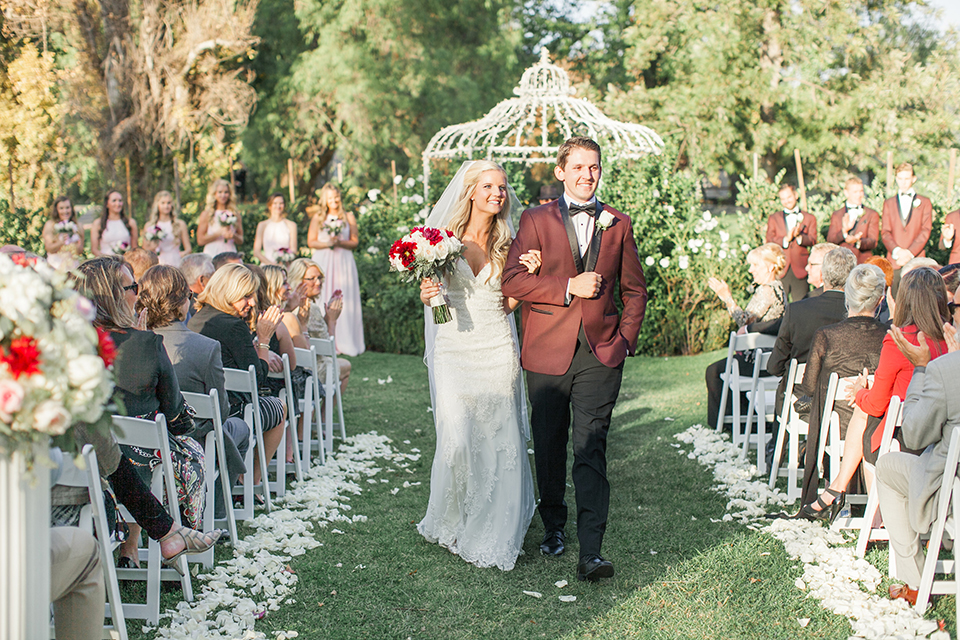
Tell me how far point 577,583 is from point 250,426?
2.24m

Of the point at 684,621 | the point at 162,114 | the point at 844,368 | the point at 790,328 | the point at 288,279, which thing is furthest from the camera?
the point at 162,114

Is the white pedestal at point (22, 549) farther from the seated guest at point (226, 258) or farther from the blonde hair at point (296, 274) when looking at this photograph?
the blonde hair at point (296, 274)

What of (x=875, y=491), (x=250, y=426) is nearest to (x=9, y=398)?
(x=250, y=426)

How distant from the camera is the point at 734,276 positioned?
11.7 metres

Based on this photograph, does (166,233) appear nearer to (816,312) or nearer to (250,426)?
(250,426)

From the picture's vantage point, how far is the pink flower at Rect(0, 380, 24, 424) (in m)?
2.12

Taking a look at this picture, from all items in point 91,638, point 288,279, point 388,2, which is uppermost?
point 388,2

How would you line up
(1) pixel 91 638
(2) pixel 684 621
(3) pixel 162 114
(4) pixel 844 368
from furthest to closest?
(3) pixel 162 114, (4) pixel 844 368, (2) pixel 684 621, (1) pixel 91 638

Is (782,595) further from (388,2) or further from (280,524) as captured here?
(388,2)

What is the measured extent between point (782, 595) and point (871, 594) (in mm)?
396

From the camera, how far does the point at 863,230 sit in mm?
11375

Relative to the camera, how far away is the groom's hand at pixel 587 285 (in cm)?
411

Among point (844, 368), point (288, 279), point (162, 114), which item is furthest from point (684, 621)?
point (162, 114)

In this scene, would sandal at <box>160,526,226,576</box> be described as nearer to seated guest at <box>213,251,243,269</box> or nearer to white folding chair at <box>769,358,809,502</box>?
seated guest at <box>213,251,243,269</box>
